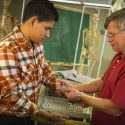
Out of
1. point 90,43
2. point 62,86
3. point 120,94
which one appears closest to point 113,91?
point 120,94

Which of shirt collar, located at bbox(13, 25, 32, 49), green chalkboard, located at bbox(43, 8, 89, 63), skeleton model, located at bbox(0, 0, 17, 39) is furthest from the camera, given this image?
green chalkboard, located at bbox(43, 8, 89, 63)

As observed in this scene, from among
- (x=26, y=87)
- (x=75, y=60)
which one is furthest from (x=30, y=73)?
(x=75, y=60)

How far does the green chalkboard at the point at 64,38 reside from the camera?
3.09 metres

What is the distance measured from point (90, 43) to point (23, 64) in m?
1.39

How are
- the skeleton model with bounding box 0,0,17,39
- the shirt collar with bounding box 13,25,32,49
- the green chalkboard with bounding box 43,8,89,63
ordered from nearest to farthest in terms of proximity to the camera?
1. the shirt collar with bounding box 13,25,32,49
2. the skeleton model with bounding box 0,0,17,39
3. the green chalkboard with bounding box 43,8,89,63

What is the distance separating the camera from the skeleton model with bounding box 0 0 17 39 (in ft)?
9.36

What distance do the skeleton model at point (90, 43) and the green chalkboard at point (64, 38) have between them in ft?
0.47

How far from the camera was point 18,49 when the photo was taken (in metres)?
1.57

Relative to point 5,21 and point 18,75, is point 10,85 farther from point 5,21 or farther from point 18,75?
point 5,21

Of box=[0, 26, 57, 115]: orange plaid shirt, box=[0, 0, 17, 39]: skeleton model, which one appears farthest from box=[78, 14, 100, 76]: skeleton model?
box=[0, 26, 57, 115]: orange plaid shirt

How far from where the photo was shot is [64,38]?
312 cm

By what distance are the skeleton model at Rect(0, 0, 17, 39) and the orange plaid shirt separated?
1213mm

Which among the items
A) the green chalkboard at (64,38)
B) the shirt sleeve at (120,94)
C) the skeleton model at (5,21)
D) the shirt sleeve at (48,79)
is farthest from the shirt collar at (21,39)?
the green chalkboard at (64,38)

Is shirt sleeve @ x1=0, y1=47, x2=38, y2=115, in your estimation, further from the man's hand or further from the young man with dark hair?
the man's hand
